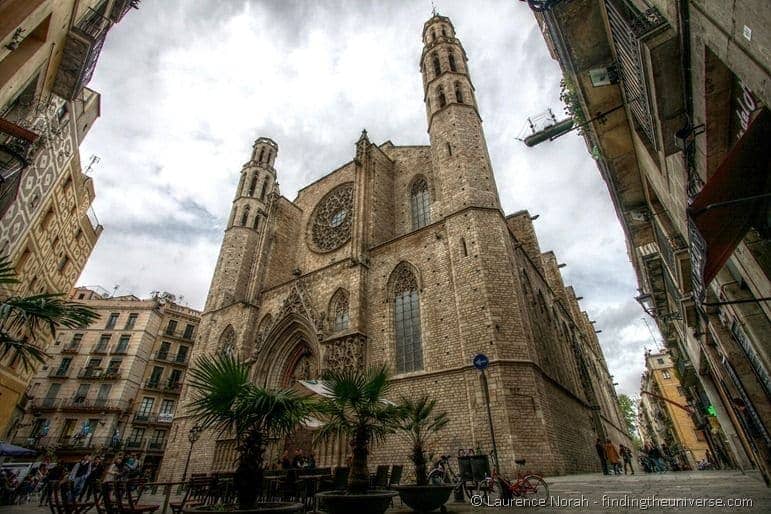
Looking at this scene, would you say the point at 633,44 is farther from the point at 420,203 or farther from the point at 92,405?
the point at 92,405

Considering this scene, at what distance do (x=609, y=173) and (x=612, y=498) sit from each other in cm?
727

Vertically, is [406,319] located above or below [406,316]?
below

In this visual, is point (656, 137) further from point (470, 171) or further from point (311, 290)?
point (311, 290)

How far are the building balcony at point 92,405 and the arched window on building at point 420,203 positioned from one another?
25194 millimetres

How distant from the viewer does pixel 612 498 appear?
4.59 metres

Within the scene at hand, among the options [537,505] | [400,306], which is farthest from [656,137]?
[400,306]

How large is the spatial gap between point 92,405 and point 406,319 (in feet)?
85.1

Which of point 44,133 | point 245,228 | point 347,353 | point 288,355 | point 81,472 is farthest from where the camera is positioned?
point 245,228

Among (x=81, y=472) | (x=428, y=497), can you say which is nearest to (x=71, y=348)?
(x=81, y=472)

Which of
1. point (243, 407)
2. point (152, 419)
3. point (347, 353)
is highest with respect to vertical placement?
point (347, 353)

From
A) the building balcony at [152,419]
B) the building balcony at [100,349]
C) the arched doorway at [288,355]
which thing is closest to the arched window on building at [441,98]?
the arched doorway at [288,355]

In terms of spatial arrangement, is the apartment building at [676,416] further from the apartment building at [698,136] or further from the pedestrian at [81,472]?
the pedestrian at [81,472]

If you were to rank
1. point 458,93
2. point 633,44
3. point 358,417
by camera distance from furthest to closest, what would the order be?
point 458,93, point 358,417, point 633,44

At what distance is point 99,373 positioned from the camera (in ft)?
86.3
